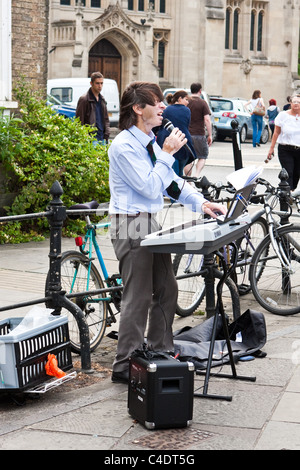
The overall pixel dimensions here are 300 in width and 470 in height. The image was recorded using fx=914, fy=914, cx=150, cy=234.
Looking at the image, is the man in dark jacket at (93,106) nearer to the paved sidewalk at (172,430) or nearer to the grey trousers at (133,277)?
the paved sidewalk at (172,430)

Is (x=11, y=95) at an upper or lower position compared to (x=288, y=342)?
upper

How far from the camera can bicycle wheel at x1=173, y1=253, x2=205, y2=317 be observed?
8.19 metres

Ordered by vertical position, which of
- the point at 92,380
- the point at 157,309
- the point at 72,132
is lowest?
the point at 92,380

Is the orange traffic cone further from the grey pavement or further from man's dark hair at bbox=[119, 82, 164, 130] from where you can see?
man's dark hair at bbox=[119, 82, 164, 130]

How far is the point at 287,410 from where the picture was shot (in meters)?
5.42

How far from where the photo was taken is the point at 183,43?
47438 millimetres

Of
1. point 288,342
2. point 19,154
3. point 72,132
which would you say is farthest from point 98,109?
point 288,342

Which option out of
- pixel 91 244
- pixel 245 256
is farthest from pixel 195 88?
pixel 91 244

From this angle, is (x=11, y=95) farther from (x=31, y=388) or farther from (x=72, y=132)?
(x=31, y=388)

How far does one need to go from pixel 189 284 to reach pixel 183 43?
4026cm

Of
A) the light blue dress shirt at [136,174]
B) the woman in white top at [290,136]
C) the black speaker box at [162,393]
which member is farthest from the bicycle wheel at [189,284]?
the woman in white top at [290,136]

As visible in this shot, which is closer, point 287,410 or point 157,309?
point 287,410

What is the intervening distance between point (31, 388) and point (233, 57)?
157ft

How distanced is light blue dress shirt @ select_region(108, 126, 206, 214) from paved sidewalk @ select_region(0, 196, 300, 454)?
1194 mm
